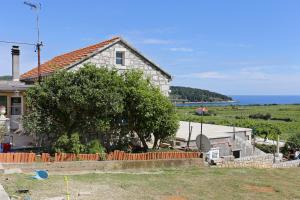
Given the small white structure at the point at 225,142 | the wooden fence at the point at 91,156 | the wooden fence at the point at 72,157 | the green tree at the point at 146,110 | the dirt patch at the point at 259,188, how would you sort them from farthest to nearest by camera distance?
the small white structure at the point at 225,142
the green tree at the point at 146,110
the wooden fence at the point at 72,157
the wooden fence at the point at 91,156
the dirt patch at the point at 259,188

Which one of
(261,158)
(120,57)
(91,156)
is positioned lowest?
(261,158)

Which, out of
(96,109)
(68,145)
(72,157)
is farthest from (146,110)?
(72,157)

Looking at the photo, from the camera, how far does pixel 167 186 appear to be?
35.9 feet

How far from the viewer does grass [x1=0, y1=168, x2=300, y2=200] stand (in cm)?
935

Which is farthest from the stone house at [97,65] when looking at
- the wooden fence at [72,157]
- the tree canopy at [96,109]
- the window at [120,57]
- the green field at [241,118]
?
the wooden fence at [72,157]

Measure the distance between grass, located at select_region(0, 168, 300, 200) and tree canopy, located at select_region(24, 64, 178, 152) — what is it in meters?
2.91

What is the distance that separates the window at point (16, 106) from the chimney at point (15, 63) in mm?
3800

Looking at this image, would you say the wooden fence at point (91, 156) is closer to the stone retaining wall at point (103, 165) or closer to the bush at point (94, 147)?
the stone retaining wall at point (103, 165)

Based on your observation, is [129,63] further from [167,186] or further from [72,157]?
[167,186]

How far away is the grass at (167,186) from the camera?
935 cm

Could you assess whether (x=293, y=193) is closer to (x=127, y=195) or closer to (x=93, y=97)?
(x=127, y=195)

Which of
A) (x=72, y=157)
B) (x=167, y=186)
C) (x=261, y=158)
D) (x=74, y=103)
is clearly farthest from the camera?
(x=261, y=158)

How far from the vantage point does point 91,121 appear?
48.7 feet

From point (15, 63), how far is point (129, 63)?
783cm
